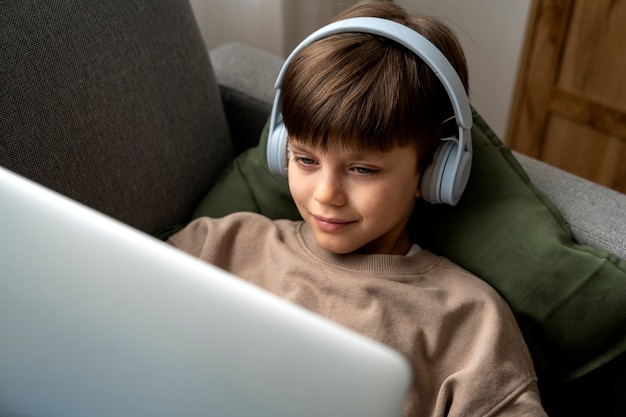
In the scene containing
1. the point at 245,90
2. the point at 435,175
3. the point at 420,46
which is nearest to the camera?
the point at 420,46

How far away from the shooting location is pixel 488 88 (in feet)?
7.80

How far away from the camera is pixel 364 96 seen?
937 mm

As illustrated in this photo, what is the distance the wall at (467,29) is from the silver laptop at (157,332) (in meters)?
1.35

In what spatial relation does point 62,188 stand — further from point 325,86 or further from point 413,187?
point 413,187

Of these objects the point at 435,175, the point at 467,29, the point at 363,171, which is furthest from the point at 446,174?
the point at 467,29

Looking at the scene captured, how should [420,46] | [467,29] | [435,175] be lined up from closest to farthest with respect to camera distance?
[420,46] → [435,175] → [467,29]

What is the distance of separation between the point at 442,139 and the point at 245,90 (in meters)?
0.56

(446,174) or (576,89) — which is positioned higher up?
(446,174)

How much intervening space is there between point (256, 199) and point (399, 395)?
869 millimetres

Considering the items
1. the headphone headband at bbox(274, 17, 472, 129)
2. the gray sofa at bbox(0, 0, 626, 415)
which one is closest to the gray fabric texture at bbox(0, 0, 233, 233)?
the gray sofa at bbox(0, 0, 626, 415)

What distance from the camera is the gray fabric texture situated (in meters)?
0.97

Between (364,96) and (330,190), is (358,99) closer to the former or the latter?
(364,96)

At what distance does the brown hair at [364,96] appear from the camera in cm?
93

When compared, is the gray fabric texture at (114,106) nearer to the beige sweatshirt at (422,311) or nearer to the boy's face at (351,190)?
the beige sweatshirt at (422,311)
